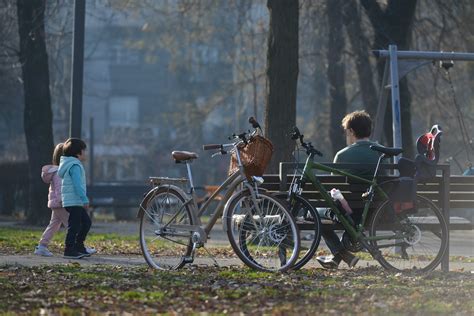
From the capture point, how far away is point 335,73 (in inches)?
1164

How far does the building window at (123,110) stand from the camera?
96062 millimetres

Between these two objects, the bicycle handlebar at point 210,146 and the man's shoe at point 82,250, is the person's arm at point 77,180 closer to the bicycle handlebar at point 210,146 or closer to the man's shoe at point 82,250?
the man's shoe at point 82,250

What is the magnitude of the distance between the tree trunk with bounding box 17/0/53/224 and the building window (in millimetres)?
71008

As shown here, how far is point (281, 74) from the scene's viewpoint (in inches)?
659

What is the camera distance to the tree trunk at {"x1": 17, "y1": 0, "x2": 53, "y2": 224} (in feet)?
78.1

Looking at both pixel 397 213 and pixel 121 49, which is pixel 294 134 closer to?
pixel 397 213

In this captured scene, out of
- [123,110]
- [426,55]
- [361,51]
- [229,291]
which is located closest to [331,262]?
[229,291]

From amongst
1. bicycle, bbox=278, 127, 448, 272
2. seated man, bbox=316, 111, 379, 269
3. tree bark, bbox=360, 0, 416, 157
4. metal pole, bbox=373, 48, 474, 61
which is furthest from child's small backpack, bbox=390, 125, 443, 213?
tree bark, bbox=360, 0, 416, 157

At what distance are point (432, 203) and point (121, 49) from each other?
7861 cm

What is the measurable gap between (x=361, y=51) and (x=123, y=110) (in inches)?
2793

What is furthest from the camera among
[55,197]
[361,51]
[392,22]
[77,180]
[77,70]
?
[361,51]

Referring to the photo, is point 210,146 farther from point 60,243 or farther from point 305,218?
point 60,243

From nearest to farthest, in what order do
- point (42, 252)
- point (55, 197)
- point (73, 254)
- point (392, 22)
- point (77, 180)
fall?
point (73, 254), point (77, 180), point (42, 252), point (55, 197), point (392, 22)

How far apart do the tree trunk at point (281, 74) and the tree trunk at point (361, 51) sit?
8.41m
